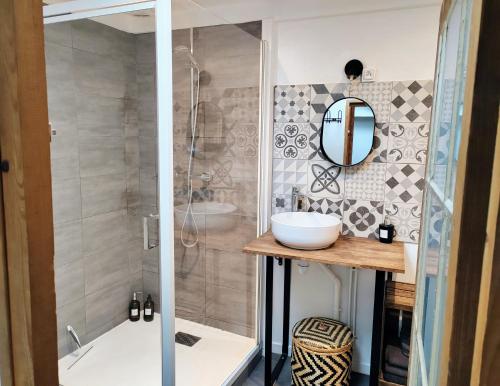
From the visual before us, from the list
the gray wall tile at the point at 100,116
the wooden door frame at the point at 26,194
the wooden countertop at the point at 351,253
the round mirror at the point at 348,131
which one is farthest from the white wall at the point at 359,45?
the wooden door frame at the point at 26,194

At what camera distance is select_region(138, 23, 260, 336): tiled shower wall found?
233 centimetres

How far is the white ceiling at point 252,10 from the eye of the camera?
2050 mm

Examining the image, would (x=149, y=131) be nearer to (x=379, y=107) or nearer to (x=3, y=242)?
(x=379, y=107)

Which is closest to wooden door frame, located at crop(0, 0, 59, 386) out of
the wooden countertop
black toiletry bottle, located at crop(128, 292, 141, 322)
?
the wooden countertop

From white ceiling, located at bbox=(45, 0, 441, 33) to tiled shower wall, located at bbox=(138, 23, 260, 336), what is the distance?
0.08 m

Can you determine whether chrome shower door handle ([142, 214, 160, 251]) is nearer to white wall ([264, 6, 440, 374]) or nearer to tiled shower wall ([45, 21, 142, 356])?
tiled shower wall ([45, 21, 142, 356])

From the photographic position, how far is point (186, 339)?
236 centimetres

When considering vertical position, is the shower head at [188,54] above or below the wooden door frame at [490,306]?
above

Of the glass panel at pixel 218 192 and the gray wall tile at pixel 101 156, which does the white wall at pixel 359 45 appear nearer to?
the glass panel at pixel 218 192

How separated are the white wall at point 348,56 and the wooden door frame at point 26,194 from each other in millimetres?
2047

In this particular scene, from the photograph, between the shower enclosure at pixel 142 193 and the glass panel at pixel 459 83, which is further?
the shower enclosure at pixel 142 193

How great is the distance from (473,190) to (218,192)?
6.95 feet

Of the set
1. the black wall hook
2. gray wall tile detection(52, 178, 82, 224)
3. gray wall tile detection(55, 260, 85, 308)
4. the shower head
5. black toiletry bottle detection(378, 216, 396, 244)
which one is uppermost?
the shower head

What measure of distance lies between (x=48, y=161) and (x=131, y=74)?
209 cm
